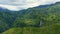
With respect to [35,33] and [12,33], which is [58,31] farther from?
[12,33]

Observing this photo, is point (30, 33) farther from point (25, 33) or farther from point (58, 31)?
point (58, 31)

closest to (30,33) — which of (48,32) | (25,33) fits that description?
(25,33)

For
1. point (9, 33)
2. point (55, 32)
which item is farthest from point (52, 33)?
point (9, 33)

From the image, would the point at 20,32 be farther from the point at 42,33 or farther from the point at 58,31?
the point at 58,31

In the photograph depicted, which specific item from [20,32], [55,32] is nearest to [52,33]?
[55,32]

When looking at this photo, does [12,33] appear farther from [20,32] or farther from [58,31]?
[58,31]

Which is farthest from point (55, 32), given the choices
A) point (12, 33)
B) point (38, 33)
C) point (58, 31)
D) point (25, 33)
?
point (12, 33)
